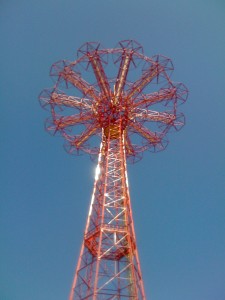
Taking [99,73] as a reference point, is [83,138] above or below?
below

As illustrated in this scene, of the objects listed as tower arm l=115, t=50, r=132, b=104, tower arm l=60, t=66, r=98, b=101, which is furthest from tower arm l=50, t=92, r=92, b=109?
tower arm l=115, t=50, r=132, b=104

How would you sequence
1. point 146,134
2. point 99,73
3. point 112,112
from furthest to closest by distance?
1. point 146,134
2. point 112,112
3. point 99,73

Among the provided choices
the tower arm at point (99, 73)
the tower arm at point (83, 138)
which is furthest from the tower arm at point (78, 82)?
the tower arm at point (83, 138)

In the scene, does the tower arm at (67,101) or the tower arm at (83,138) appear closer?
the tower arm at (67,101)

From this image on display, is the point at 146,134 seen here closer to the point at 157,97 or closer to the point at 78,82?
the point at 157,97

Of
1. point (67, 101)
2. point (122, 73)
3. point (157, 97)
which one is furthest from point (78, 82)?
point (157, 97)

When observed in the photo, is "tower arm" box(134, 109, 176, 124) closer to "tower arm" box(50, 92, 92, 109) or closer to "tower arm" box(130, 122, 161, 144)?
"tower arm" box(130, 122, 161, 144)

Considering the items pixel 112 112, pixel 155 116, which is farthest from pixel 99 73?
pixel 155 116

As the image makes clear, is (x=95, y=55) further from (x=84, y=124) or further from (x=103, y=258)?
(x=103, y=258)

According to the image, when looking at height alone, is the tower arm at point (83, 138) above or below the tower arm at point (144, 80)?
below

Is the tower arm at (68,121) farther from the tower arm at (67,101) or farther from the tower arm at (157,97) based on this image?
the tower arm at (157,97)

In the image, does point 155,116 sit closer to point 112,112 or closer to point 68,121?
A: point 112,112

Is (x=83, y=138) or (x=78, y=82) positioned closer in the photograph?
(x=78, y=82)

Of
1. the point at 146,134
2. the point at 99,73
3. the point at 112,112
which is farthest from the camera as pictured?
the point at 146,134
